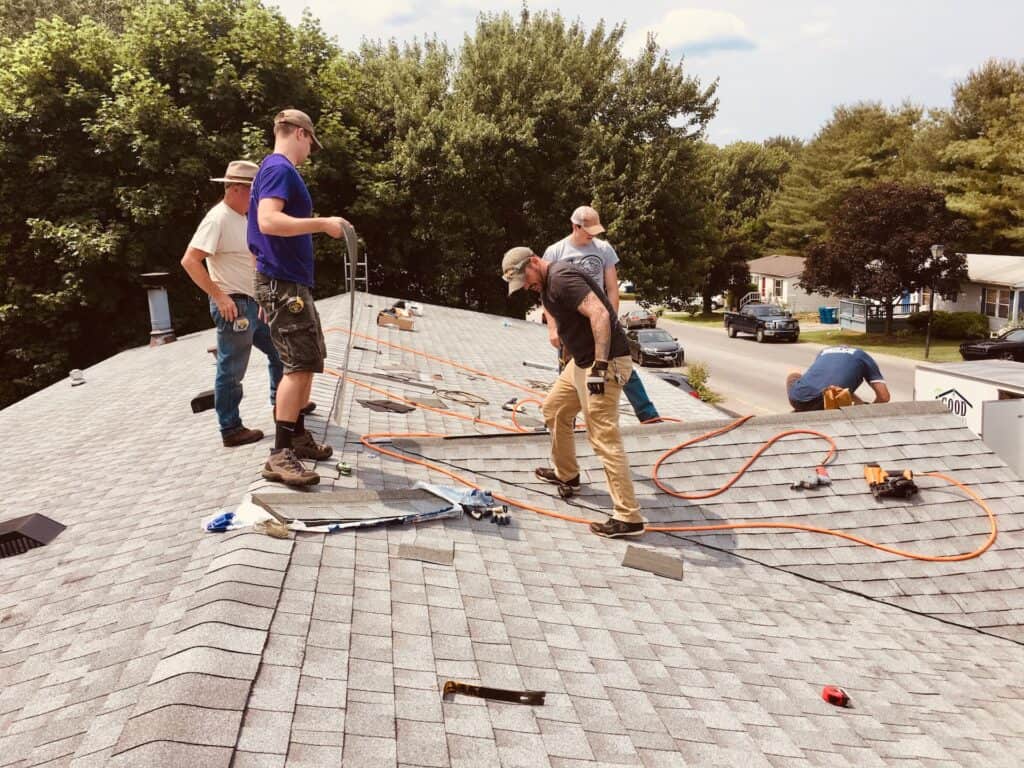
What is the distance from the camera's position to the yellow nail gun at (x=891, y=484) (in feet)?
20.5

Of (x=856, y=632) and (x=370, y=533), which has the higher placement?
(x=370, y=533)

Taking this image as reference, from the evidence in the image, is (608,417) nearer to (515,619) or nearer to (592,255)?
(515,619)

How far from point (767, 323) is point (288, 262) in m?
36.5

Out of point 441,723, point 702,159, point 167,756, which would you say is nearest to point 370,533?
point 441,723

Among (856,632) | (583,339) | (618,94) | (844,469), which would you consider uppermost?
(618,94)

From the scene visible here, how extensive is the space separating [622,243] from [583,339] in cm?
2316

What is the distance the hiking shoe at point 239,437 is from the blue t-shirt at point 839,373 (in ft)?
19.8

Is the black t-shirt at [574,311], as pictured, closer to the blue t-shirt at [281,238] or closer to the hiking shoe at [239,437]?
the blue t-shirt at [281,238]

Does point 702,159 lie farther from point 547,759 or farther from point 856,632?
point 547,759

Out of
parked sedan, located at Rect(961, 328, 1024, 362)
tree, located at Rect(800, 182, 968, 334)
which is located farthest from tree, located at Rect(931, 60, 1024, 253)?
parked sedan, located at Rect(961, 328, 1024, 362)

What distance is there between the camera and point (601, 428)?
5.36 metres

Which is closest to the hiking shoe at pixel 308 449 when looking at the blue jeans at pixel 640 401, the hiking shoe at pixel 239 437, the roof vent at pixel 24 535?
the hiking shoe at pixel 239 437

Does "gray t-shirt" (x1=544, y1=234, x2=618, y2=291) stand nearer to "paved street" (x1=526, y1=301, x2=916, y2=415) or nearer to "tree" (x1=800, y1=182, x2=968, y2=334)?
"paved street" (x1=526, y1=301, x2=916, y2=415)

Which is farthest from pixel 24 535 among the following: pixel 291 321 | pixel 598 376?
pixel 598 376
